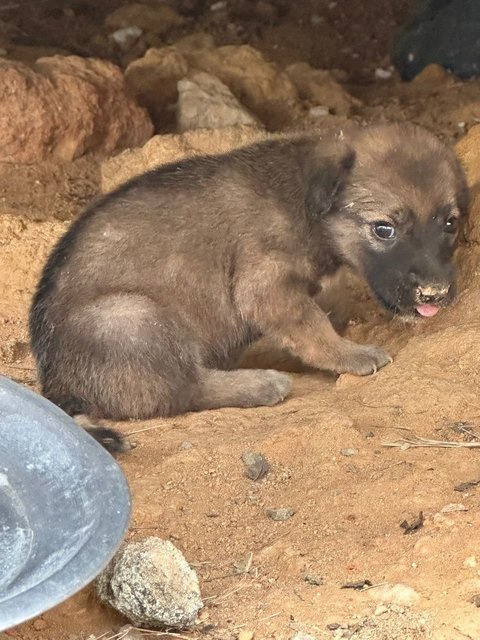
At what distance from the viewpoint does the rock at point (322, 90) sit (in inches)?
358

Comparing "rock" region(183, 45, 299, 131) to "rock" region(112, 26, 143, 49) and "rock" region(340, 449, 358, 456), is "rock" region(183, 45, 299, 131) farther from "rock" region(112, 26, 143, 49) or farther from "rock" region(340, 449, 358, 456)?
"rock" region(340, 449, 358, 456)

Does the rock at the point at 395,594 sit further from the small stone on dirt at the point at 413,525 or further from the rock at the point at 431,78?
the rock at the point at 431,78

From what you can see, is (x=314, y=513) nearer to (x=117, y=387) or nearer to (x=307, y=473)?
(x=307, y=473)

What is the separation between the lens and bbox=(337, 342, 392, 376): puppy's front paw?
562cm

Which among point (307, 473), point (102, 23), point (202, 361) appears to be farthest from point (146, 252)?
point (102, 23)

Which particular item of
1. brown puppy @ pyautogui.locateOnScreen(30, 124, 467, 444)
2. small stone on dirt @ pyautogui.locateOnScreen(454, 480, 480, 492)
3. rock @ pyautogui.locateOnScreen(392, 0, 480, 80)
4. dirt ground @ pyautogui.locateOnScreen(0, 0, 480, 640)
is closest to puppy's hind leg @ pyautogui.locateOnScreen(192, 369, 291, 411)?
brown puppy @ pyautogui.locateOnScreen(30, 124, 467, 444)

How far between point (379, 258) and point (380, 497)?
172 centimetres

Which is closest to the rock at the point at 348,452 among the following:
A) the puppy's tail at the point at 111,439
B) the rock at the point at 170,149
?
the puppy's tail at the point at 111,439

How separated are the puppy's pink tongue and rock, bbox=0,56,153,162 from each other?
12.2ft

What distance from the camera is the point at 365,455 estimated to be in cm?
451

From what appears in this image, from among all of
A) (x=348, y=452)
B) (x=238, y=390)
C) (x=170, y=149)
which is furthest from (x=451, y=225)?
(x=170, y=149)

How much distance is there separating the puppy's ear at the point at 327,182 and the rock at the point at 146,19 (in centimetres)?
527

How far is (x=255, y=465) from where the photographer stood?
450cm

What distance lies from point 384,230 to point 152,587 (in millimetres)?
2612
